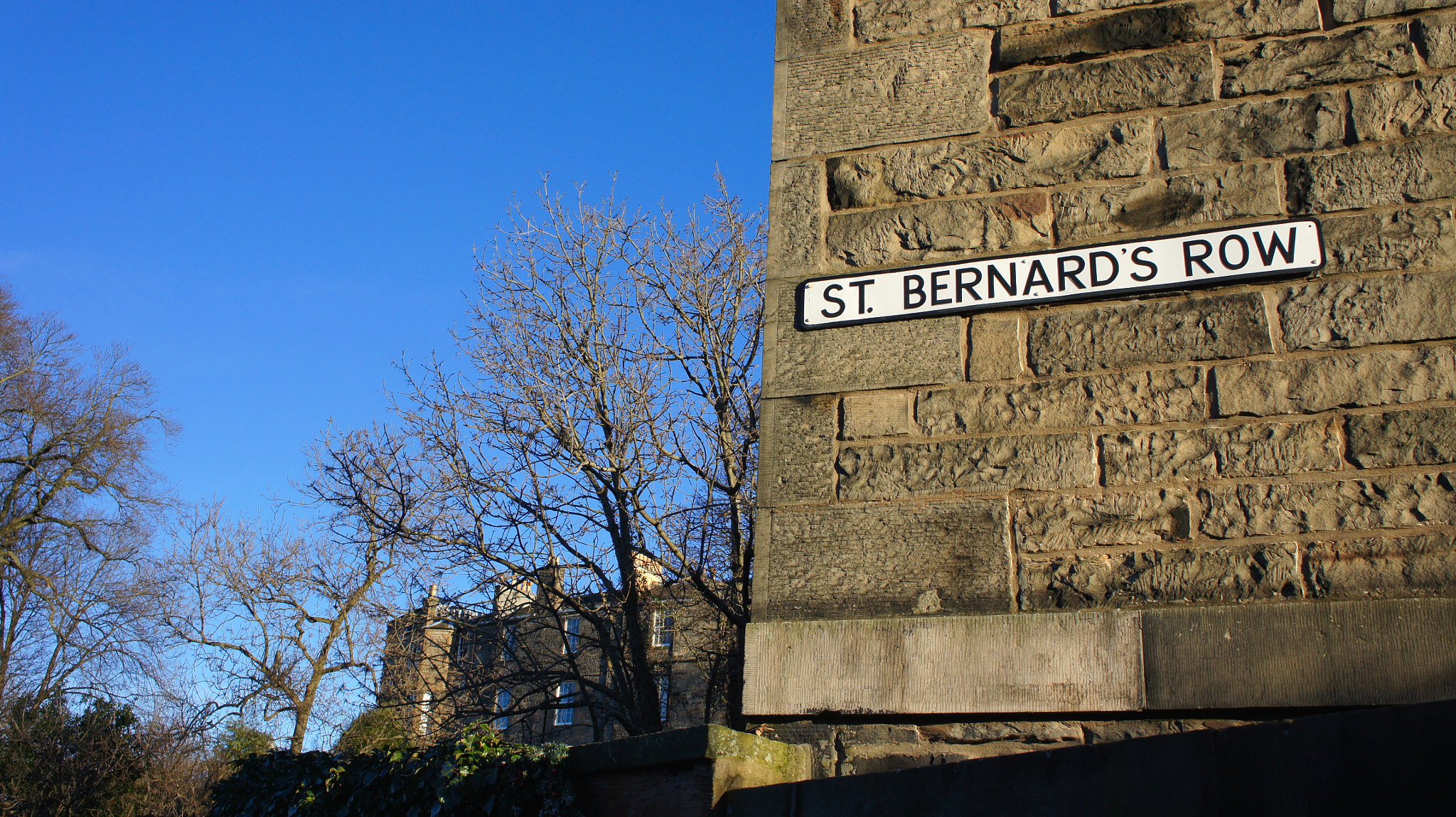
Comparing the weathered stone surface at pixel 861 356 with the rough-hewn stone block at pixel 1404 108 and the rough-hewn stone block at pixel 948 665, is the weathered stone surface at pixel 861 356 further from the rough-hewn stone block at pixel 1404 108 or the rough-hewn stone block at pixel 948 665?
the rough-hewn stone block at pixel 1404 108

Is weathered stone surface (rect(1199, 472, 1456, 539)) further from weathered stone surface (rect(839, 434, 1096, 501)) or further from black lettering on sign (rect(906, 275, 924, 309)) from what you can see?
black lettering on sign (rect(906, 275, 924, 309))

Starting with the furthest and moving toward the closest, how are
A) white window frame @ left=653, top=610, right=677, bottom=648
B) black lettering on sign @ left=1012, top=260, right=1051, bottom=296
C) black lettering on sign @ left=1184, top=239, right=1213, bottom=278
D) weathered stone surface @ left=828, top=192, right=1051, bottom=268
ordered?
white window frame @ left=653, top=610, right=677, bottom=648 < weathered stone surface @ left=828, top=192, right=1051, bottom=268 < black lettering on sign @ left=1012, top=260, right=1051, bottom=296 < black lettering on sign @ left=1184, top=239, right=1213, bottom=278

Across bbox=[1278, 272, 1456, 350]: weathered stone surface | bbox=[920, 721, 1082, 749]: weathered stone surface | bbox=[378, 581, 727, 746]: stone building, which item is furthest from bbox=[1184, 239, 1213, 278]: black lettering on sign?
bbox=[378, 581, 727, 746]: stone building

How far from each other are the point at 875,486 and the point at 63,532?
19833 millimetres

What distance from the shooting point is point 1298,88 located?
11.1ft

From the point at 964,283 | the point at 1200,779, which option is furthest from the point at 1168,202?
the point at 1200,779

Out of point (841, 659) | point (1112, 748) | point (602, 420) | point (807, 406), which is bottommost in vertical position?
point (1112, 748)

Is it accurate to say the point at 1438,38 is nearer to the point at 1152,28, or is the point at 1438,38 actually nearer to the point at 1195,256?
the point at 1152,28

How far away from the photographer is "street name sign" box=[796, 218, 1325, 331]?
3.21 metres

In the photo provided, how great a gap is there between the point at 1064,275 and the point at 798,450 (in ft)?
3.24

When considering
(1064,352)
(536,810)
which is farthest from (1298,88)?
(536,810)

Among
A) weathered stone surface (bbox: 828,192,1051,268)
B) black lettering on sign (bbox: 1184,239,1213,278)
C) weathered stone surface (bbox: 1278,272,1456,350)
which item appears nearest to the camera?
weathered stone surface (bbox: 1278,272,1456,350)

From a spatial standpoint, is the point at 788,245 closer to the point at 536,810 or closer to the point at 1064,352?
the point at 1064,352

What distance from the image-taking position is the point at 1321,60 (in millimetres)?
3410
